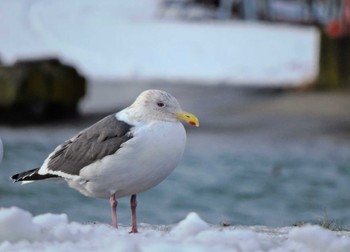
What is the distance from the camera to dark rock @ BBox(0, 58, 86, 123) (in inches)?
779


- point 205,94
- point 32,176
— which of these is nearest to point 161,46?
point 205,94

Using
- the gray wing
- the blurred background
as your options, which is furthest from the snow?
the gray wing

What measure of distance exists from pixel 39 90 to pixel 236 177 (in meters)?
5.02

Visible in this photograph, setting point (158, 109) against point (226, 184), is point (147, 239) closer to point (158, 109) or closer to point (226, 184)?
point (158, 109)

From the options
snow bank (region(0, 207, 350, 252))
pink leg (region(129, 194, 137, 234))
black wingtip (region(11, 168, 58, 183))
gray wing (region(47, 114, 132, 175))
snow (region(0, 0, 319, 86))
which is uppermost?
snow bank (region(0, 207, 350, 252))

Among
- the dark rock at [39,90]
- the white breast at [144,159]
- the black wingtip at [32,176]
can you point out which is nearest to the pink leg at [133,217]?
the white breast at [144,159]

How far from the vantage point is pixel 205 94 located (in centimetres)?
2284

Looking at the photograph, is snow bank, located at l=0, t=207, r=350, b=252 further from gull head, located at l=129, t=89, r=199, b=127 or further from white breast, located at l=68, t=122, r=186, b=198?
gull head, located at l=129, t=89, r=199, b=127

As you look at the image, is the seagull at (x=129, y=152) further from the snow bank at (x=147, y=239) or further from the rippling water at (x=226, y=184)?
the rippling water at (x=226, y=184)

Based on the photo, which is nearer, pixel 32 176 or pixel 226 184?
pixel 32 176

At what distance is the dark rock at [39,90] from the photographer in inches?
779

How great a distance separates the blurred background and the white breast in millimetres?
1150

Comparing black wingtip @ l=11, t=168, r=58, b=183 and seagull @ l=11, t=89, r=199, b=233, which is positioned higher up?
seagull @ l=11, t=89, r=199, b=233

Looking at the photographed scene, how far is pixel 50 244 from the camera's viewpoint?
494cm
